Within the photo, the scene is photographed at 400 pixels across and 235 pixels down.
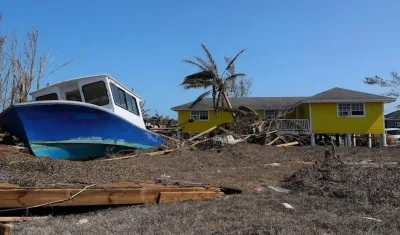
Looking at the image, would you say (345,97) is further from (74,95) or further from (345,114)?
(74,95)

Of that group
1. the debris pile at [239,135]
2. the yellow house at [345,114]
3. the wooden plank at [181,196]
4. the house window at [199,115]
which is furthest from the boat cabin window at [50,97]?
the house window at [199,115]

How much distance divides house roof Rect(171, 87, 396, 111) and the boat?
18.5m

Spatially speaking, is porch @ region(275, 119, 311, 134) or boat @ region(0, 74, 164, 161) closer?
boat @ region(0, 74, 164, 161)

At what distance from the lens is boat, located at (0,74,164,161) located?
12367 millimetres

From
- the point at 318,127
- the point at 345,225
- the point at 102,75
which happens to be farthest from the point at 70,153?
the point at 318,127

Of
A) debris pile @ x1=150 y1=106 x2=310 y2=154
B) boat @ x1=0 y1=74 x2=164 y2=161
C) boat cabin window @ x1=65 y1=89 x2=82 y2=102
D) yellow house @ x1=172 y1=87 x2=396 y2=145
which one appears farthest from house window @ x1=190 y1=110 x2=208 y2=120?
boat cabin window @ x1=65 y1=89 x2=82 y2=102

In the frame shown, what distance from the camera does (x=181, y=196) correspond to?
22.3 feet

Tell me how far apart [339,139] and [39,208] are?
2798 cm

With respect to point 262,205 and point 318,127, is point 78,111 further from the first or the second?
point 318,127

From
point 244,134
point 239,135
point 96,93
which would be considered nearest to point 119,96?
point 96,93

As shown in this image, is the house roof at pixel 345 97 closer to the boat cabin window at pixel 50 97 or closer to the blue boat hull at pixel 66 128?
the blue boat hull at pixel 66 128

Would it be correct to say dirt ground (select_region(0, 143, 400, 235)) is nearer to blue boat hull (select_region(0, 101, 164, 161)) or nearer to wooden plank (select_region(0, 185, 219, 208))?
wooden plank (select_region(0, 185, 219, 208))

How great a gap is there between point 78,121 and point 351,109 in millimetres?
22498

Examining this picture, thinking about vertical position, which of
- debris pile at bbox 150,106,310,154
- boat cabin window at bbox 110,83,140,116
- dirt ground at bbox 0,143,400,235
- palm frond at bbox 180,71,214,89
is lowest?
dirt ground at bbox 0,143,400,235
